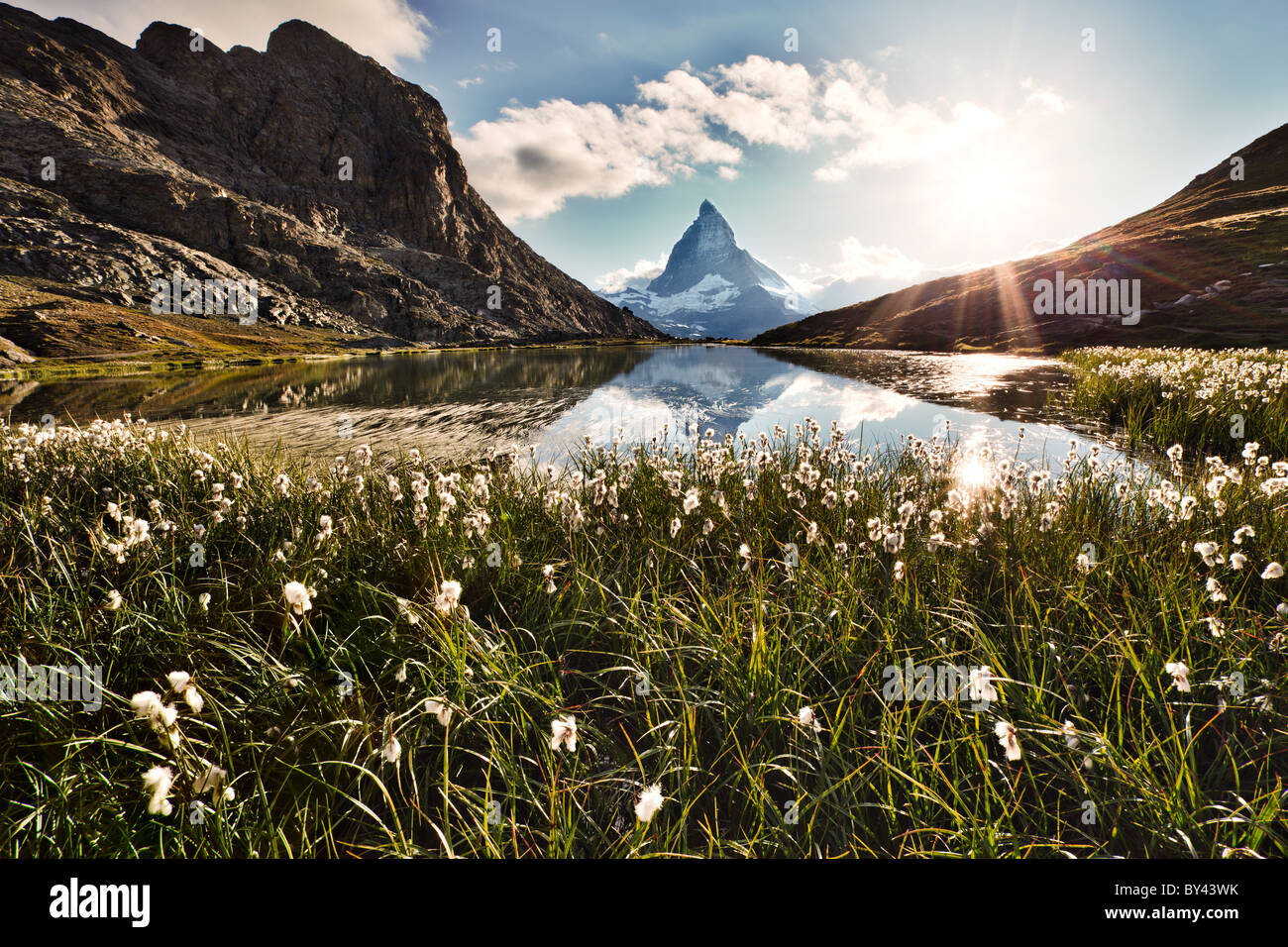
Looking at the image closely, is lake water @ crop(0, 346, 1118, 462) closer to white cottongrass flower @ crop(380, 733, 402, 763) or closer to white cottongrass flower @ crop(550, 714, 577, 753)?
white cottongrass flower @ crop(550, 714, 577, 753)

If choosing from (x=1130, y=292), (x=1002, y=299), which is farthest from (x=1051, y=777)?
(x=1002, y=299)

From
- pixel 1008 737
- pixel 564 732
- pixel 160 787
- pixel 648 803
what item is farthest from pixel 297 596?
pixel 1008 737

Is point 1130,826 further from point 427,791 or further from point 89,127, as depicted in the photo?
point 89,127

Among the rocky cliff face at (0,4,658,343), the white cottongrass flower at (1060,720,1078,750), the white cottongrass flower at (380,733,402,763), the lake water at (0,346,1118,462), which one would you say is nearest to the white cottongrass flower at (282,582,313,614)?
the white cottongrass flower at (380,733,402,763)

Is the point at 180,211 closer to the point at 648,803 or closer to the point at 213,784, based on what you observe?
the point at 213,784

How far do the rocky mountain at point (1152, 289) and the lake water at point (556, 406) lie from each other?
45.6 m

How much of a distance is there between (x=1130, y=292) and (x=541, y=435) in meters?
105

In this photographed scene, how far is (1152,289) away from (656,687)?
370 ft

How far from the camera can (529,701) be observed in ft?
10.4

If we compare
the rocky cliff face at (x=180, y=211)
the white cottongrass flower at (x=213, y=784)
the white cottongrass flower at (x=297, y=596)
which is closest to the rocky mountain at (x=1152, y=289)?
the white cottongrass flower at (x=297, y=596)

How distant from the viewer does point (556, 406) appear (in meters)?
24.7

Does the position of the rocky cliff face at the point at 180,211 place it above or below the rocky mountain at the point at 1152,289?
above

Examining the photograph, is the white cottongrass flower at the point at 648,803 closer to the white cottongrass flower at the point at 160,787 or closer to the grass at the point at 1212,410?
the white cottongrass flower at the point at 160,787

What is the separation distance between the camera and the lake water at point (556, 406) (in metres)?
16.8
